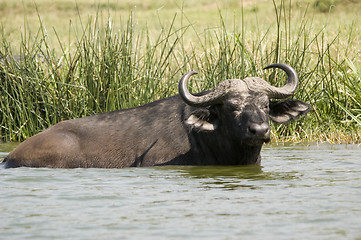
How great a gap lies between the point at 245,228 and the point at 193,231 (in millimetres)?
355

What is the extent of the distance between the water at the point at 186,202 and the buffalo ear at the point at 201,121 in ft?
1.47

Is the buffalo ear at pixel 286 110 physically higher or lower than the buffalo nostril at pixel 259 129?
higher

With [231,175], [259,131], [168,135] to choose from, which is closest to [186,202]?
[231,175]

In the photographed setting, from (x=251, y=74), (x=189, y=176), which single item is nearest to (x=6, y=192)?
(x=189, y=176)

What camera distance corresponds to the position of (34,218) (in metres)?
5.44

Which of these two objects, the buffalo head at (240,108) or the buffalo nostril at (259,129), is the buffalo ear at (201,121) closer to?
the buffalo head at (240,108)

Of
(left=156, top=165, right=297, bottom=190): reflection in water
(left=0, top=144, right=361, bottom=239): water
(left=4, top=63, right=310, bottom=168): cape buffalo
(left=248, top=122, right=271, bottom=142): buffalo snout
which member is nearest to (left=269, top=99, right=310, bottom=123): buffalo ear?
(left=4, top=63, right=310, bottom=168): cape buffalo

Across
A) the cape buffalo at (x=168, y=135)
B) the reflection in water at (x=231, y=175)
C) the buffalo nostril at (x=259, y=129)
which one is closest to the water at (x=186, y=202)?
the reflection in water at (x=231, y=175)

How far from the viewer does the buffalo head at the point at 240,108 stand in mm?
7773

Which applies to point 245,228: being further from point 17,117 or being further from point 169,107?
point 17,117

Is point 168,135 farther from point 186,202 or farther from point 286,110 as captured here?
point 186,202

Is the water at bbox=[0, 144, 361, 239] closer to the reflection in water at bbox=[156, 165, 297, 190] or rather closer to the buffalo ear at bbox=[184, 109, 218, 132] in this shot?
the reflection in water at bbox=[156, 165, 297, 190]

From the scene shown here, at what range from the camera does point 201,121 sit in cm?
828

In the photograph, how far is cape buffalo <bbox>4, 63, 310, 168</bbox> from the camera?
820cm
